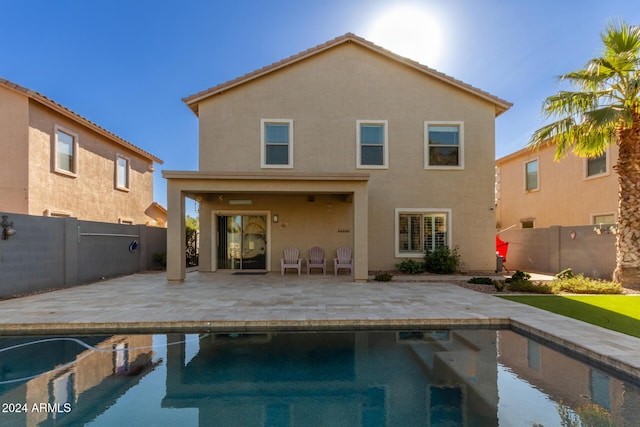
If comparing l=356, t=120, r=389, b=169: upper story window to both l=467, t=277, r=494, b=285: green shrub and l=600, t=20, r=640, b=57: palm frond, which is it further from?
l=600, t=20, r=640, b=57: palm frond

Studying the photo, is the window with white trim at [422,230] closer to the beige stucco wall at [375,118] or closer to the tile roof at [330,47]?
the beige stucco wall at [375,118]

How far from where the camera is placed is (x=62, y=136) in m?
12.5

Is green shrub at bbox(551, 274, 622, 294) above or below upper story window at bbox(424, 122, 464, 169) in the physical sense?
below

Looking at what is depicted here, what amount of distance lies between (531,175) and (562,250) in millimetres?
6792

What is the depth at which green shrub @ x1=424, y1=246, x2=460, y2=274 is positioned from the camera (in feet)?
37.1

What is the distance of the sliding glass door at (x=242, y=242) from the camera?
12.3 metres

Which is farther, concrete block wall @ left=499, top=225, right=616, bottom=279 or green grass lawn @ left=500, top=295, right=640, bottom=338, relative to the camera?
concrete block wall @ left=499, top=225, right=616, bottom=279

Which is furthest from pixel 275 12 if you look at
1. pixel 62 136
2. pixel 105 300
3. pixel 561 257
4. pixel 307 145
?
pixel 561 257

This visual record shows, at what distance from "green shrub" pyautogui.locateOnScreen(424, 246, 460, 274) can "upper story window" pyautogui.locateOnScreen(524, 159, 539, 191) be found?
925 centimetres

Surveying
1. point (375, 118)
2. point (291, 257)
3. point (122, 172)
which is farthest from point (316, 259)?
point (122, 172)

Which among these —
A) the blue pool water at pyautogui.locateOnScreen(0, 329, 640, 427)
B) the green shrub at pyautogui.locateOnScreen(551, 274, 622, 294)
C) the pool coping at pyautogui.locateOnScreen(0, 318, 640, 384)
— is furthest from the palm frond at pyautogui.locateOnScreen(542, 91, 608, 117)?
the blue pool water at pyautogui.locateOnScreen(0, 329, 640, 427)

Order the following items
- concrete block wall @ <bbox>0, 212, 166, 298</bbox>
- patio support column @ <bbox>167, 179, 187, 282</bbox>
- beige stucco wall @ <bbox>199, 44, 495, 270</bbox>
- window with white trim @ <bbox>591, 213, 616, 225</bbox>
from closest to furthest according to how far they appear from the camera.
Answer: concrete block wall @ <bbox>0, 212, 166, 298</bbox>, patio support column @ <bbox>167, 179, 187, 282</bbox>, beige stucco wall @ <bbox>199, 44, 495, 270</bbox>, window with white trim @ <bbox>591, 213, 616, 225</bbox>

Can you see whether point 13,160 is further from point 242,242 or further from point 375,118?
point 375,118

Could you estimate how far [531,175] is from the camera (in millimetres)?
17312
